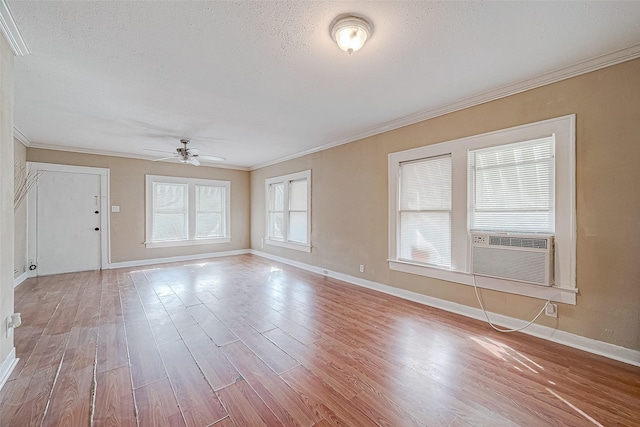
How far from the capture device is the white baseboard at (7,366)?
6.20 feet

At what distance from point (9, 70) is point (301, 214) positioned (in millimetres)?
4520

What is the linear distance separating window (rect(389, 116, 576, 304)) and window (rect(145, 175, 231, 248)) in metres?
5.05

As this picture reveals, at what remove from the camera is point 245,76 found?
8.42ft

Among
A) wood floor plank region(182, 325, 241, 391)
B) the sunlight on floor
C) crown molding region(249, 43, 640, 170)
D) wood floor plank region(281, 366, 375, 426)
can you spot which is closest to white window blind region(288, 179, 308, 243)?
crown molding region(249, 43, 640, 170)

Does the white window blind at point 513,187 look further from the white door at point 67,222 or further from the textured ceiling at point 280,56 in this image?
the white door at point 67,222

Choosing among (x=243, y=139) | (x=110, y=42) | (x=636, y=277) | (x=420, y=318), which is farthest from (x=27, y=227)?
(x=636, y=277)

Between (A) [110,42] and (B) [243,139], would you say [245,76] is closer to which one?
(A) [110,42]

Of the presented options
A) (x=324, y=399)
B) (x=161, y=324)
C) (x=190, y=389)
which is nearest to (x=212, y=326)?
(x=161, y=324)

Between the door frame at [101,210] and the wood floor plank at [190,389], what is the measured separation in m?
4.51

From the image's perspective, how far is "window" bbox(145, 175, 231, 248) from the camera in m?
6.26

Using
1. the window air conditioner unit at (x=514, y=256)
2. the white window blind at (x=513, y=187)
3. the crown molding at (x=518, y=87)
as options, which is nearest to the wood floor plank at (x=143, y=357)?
the window air conditioner unit at (x=514, y=256)

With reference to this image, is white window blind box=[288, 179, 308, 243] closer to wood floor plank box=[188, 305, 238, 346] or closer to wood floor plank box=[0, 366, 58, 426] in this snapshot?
wood floor plank box=[188, 305, 238, 346]

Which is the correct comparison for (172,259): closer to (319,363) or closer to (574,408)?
(319,363)

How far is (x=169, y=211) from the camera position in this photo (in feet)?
21.3
